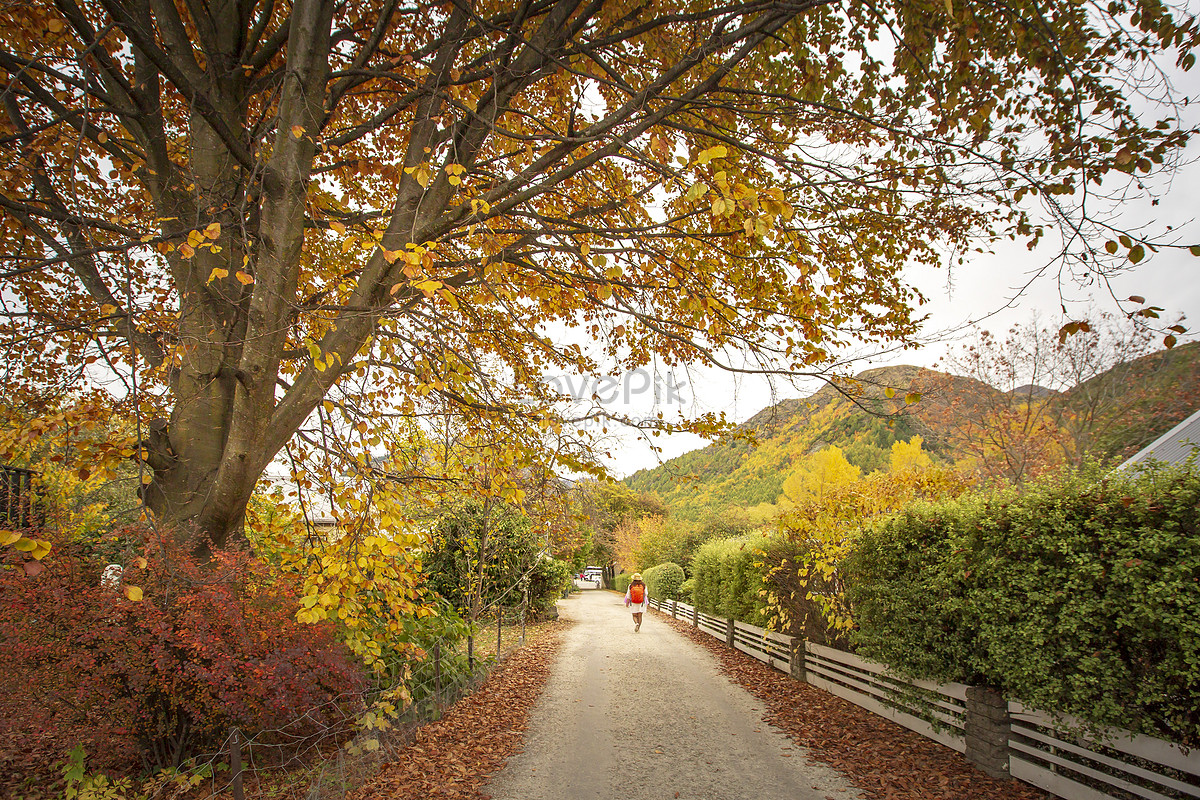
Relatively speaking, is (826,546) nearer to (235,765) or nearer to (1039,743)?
(1039,743)

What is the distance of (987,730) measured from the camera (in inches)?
205

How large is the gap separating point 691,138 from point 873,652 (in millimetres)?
6112

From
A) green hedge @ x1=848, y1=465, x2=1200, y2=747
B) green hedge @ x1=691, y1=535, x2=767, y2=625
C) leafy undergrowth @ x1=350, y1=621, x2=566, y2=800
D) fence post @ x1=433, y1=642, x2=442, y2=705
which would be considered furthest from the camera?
green hedge @ x1=691, y1=535, x2=767, y2=625

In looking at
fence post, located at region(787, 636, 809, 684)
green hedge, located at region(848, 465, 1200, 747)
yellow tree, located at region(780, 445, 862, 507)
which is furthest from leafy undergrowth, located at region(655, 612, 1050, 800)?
yellow tree, located at region(780, 445, 862, 507)

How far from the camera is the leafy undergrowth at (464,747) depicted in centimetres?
507

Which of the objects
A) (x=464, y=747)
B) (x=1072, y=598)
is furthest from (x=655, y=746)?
(x=1072, y=598)

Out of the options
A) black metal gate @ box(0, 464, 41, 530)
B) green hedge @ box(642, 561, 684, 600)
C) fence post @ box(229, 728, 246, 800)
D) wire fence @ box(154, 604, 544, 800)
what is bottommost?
green hedge @ box(642, 561, 684, 600)

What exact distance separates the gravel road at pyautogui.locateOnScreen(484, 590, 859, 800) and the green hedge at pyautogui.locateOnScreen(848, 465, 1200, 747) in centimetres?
181

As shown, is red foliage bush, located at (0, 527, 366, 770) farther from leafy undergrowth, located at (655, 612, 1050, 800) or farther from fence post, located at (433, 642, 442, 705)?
leafy undergrowth, located at (655, 612, 1050, 800)

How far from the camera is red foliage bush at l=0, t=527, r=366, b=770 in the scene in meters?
4.06

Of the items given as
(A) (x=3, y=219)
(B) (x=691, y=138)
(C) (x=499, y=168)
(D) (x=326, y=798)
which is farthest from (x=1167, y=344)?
(A) (x=3, y=219)

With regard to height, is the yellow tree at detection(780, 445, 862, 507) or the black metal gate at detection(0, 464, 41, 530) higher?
the yellow tree at detection(780, 445, 862, 507)

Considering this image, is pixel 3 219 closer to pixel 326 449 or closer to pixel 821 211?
pixel 326 449

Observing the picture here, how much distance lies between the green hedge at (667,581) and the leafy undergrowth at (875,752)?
15.3 m
